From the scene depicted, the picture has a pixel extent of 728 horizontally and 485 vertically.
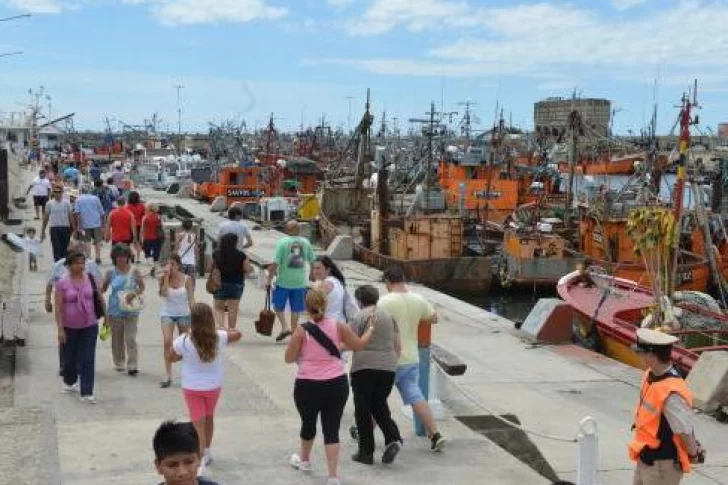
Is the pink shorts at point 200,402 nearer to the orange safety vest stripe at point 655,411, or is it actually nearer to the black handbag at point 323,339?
the black handbag at point 323,339

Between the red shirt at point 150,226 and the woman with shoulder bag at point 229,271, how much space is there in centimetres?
501

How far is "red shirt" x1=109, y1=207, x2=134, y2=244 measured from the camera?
14555mm

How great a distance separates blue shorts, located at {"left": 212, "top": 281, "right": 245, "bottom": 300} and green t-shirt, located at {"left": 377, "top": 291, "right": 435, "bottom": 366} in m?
3.64

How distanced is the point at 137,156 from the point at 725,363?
65159 millimetres

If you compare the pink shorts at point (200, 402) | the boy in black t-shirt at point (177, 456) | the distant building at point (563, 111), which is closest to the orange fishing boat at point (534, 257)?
the pink shorts at point (200, 402)

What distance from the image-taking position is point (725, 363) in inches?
397

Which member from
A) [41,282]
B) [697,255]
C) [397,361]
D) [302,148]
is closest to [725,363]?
[397,361]

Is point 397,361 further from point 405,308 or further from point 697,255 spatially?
point 697,255

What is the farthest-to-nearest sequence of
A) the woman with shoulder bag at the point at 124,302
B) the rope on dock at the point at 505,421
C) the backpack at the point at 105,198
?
the backpack at the point at 105,198 → the woman with shoulder bag at the point at 124,302 → the rope on dock at the point at 505,421

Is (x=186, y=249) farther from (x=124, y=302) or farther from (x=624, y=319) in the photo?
(x=624, y=319)

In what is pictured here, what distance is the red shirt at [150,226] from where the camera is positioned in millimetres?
15344

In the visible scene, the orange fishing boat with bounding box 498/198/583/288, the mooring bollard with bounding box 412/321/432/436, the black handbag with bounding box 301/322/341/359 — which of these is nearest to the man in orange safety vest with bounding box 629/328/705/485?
the black handbag with bounding box 301/322/341/359

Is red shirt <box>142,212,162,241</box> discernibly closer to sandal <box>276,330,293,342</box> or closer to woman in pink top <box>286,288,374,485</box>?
sandal <box>276,330,293,342</box>

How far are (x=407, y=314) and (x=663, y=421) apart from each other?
8.50ft
